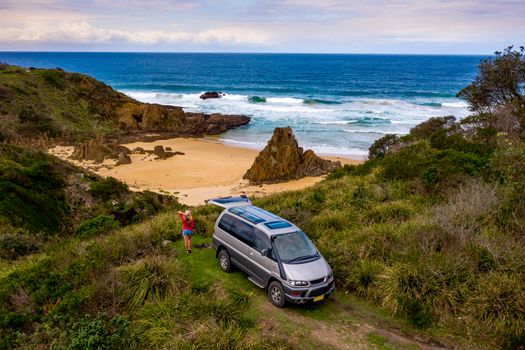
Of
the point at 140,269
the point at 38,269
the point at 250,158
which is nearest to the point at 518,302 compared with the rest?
the point at 140,269

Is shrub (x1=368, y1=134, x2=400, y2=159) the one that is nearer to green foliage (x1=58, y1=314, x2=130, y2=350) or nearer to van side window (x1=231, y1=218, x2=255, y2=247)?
van side window (x1=231, y1=218, x2=255, y2=247)

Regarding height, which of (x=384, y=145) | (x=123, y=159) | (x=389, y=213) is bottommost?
(x=123, y=159)

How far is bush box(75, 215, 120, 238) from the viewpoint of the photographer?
1527cm

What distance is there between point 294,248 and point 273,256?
0.63m

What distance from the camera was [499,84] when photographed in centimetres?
2517

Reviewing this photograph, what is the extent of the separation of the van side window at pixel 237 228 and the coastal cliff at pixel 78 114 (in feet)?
108

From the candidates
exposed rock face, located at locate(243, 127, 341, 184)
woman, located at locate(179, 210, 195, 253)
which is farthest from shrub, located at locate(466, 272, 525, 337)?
exposed rock face, located at locate(243, 127, 341, 184)

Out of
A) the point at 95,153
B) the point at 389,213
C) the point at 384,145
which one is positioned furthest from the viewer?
the point at 95,153

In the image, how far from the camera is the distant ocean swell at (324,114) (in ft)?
155

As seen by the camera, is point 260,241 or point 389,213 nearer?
point 260,241

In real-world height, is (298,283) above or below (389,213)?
below

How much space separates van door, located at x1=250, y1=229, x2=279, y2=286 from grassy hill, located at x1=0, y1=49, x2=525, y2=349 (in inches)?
23.7

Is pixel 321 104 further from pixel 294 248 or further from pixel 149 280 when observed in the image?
pixel 149 280

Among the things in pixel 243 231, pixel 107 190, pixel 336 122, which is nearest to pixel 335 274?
pixel 243 231
